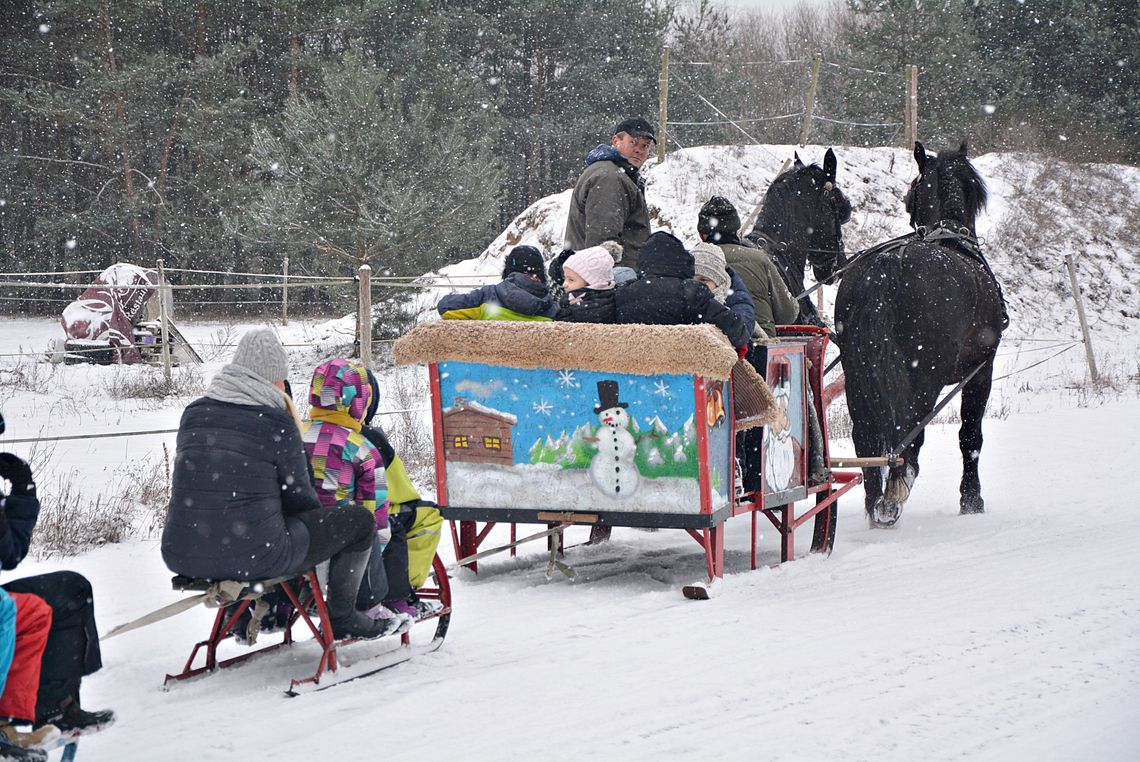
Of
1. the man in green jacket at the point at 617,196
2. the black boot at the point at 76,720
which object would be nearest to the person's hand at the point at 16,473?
the black boot at the point at 76,720

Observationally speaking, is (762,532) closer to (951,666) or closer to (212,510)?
(951,666)

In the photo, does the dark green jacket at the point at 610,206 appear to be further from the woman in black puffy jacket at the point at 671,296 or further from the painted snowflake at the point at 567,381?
the painted snowflake at the point at 567,381

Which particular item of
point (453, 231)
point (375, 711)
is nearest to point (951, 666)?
point (375, 711)

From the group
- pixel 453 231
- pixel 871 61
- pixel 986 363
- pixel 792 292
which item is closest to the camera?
pixel 792 292

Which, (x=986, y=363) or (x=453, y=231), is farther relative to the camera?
(x=453, y=231)

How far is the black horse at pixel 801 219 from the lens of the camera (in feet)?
26.0

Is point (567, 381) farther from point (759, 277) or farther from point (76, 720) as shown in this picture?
point (76, 720)

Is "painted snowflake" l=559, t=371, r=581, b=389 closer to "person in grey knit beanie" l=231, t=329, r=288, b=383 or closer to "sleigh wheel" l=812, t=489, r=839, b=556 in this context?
"person in grey knit beanie" l=231, t=329, r=288, b=383

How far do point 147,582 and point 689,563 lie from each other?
9.72ft

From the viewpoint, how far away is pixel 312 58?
2991 centimetres

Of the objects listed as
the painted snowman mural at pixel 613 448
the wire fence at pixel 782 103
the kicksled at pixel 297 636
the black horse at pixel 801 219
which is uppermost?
the wire fence at pixel 782 103

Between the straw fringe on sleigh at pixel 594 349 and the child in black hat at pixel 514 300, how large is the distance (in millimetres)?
224

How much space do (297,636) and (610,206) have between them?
304cm

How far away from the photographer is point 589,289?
5.80 meters
